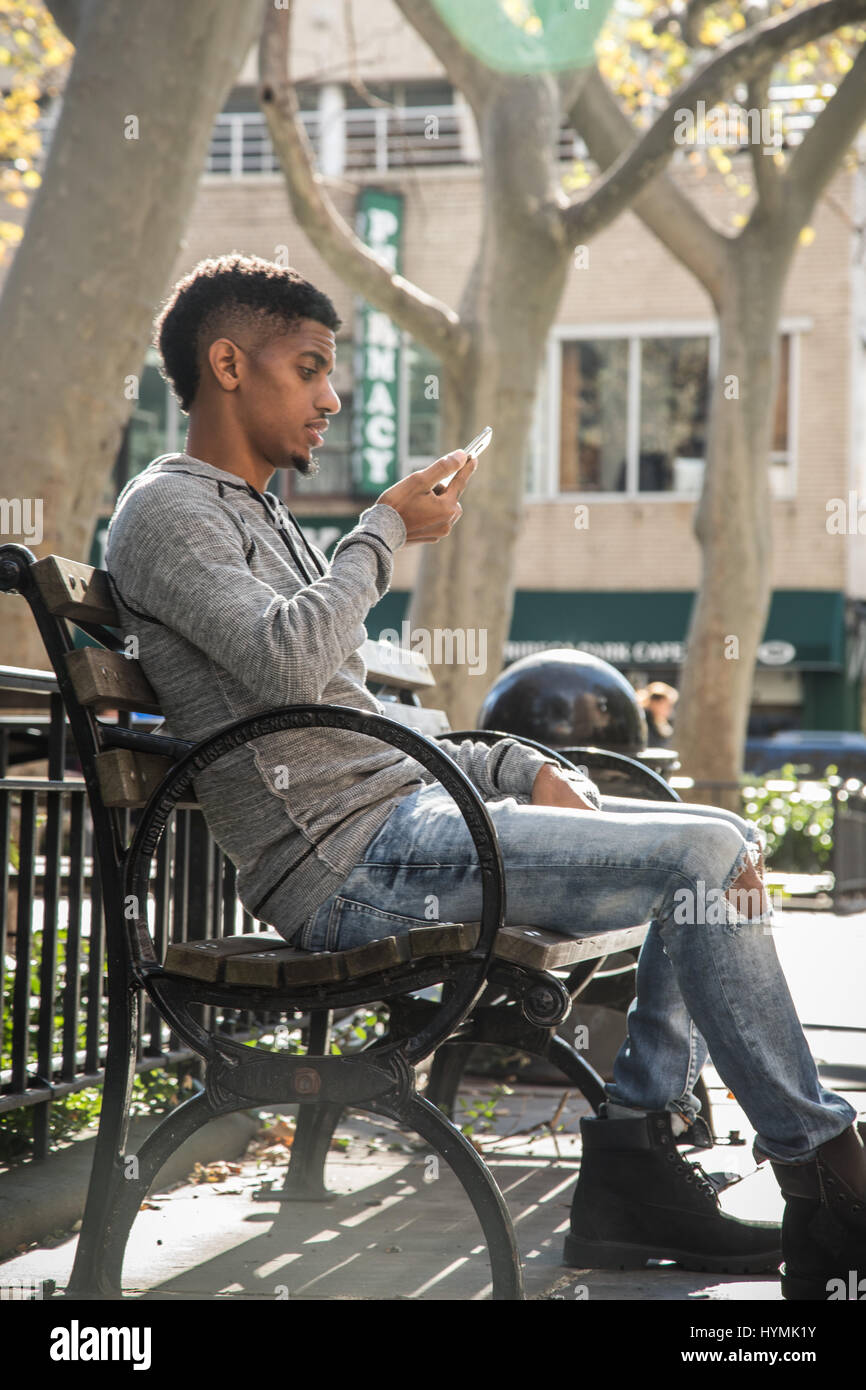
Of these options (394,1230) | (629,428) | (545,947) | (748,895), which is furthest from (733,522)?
(545,947)

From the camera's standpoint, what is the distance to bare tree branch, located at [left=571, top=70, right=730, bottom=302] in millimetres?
12828

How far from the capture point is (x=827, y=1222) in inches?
97.9

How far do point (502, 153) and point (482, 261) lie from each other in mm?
716

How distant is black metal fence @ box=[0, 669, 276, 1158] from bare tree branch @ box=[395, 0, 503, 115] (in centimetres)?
738

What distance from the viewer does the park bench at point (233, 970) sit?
242cm

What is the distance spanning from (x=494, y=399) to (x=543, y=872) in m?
7.49

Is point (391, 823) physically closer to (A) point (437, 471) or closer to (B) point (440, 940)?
(B) point (440, 940)

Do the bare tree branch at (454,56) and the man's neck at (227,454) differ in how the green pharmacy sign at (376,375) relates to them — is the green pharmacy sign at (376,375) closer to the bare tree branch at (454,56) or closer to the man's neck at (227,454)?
the bare tree branch at (454,56)

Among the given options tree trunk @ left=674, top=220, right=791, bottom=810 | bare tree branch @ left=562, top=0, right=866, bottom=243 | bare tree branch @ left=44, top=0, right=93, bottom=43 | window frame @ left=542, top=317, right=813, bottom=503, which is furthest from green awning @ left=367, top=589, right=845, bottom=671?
bare tree branch @ left=44, top=0, right=93, bottom=43

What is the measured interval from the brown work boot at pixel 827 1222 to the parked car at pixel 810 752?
17071 millimetres

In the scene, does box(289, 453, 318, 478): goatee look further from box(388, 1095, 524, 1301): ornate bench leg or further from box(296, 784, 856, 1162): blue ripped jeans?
box(388, 1095, 524, 1301): ornate bench leg

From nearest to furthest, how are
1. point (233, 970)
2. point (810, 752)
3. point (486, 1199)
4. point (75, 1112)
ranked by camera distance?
point (486, 1199), point (233, 970), point (75, 1112), point (810, 752)

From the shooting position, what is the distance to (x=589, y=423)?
23531 millimetres

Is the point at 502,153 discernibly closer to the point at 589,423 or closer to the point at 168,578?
the point at 168,578
